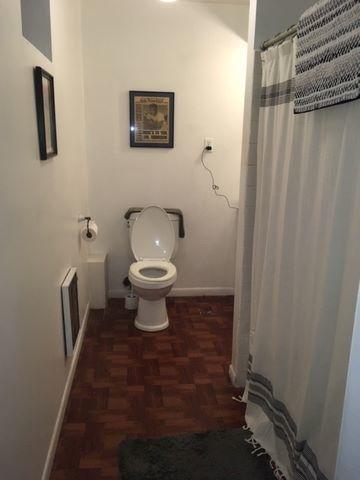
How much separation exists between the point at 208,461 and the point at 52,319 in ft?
3.23

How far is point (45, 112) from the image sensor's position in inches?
64.2

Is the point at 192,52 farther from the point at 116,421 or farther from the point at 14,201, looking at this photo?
the point at 116,421

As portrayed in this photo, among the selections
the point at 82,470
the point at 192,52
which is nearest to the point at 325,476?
the point at 82,470

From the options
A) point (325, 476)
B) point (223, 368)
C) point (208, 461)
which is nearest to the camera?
point (325, 476)

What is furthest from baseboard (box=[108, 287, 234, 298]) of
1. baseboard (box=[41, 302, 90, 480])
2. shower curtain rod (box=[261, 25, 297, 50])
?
shower curtain rod (box=[261, 25, 297, 50])

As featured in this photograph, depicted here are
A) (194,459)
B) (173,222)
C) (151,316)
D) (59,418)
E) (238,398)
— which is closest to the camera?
(194,459)

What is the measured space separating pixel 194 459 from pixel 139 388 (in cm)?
59

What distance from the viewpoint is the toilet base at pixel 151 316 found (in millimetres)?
2874

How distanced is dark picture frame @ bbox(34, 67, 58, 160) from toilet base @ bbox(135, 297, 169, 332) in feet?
4.73

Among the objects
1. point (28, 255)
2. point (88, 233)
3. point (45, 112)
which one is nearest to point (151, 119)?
point (88, 233)

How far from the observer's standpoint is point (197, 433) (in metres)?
1.88

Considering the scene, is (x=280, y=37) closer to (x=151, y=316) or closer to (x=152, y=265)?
(x=152, y=265)

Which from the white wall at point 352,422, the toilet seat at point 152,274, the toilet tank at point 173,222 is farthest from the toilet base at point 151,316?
the white wall at point 352,422

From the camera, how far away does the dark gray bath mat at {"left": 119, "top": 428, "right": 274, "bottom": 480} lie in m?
1.64
